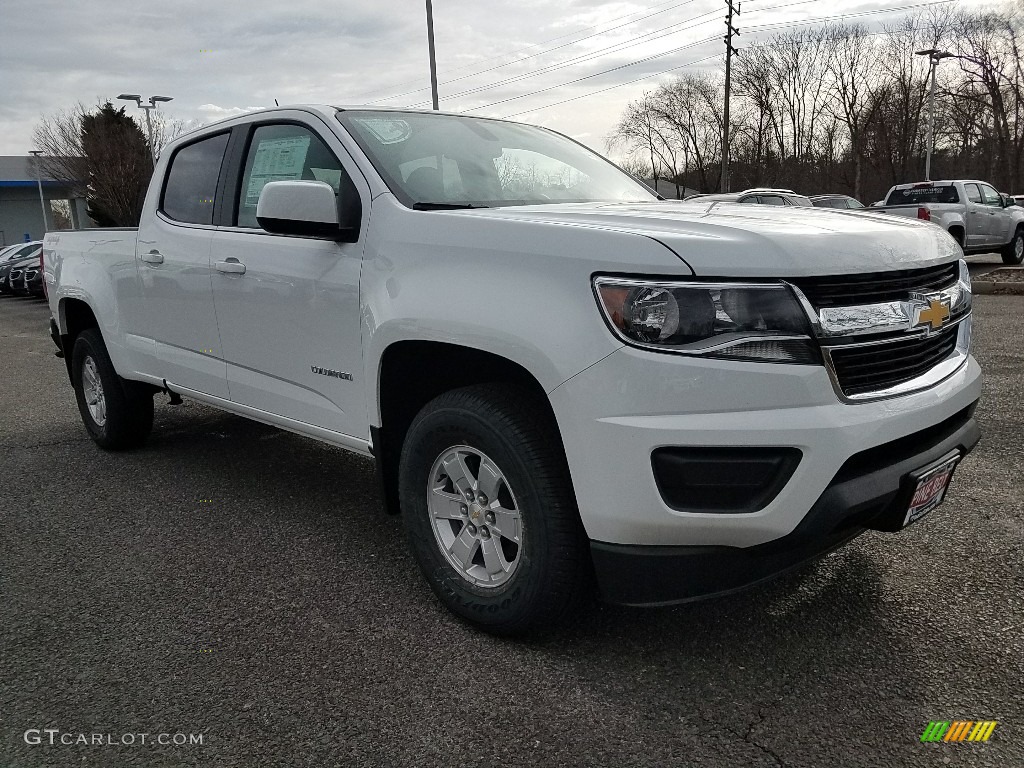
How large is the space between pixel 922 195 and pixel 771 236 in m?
16.6

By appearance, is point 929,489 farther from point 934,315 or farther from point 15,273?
point 15,273

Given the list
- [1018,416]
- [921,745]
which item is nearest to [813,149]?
[1018,416]

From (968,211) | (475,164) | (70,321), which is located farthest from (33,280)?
(475,164)

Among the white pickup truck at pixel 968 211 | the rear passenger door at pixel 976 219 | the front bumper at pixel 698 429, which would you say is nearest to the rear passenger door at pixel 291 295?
the front bumper at pixel 698 429

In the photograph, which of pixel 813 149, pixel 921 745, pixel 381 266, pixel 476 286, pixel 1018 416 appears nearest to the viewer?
pixel 921 745

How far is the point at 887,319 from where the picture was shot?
94.6 inches

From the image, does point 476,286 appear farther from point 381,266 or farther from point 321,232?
point 321,232

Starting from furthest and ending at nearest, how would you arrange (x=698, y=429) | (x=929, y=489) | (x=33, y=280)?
(x=33, y=280) → (x=929, y=489) → (x=698, y=429)

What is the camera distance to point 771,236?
2289 mm

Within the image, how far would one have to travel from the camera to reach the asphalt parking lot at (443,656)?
2.27 metres

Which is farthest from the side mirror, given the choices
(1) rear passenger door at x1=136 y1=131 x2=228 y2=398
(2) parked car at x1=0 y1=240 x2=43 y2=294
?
(2) parked car at x1=0 y1=240 x2=43 y2=294

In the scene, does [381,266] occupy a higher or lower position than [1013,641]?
higher

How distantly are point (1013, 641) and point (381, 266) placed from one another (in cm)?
236

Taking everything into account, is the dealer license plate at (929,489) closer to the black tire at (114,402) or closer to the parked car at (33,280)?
the black tire at (114,402)
